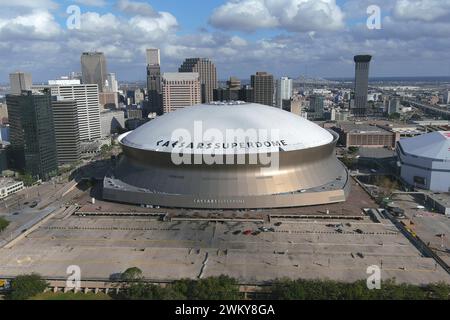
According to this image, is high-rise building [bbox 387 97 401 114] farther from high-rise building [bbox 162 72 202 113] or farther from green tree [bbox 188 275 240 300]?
green tree [bbox 188 275 240 300]

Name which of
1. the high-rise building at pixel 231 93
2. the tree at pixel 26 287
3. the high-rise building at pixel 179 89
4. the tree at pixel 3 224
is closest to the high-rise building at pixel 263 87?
the high-rise building at pixel 231 93

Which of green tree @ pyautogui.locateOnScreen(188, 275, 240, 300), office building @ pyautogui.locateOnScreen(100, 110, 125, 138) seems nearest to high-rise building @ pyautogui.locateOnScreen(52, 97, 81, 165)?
office building @ pyautogui.locateOnScreen(100, 110, 125, 138)

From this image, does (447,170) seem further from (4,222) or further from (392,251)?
(4,222)

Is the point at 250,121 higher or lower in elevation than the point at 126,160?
higher

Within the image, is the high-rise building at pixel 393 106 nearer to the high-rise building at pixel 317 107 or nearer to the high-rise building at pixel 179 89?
the high-rise building at pixel 317 107

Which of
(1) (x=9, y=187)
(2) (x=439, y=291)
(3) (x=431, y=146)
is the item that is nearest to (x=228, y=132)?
(2) (x=439, y=291)

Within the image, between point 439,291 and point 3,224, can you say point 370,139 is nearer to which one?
point 439,291

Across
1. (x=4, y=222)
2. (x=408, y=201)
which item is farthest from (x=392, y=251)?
(x=4, y=222)
